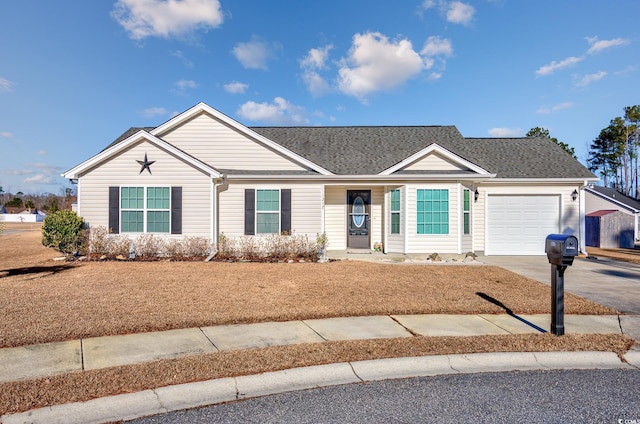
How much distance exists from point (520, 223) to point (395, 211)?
4.98 meters

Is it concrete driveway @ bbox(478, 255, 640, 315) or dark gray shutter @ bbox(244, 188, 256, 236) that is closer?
concrete driveway @ bbox(478, 255, 640, 315)

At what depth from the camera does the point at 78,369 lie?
13.5ft

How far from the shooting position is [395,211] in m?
13.9

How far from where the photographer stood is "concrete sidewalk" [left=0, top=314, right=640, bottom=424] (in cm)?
350

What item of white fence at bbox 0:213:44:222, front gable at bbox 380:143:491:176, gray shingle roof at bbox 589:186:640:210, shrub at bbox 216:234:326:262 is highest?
front gable at bbox 380:143:491:176

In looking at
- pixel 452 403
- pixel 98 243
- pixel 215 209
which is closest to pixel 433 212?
pixel 215 209

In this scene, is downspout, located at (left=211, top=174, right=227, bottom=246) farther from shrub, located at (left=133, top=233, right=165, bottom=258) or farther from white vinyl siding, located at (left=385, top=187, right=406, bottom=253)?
white vinyl siding, located at (left=385, top=187, right=406, bottom=253)

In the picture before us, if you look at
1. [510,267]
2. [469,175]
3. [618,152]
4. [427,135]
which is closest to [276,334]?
[510,267]

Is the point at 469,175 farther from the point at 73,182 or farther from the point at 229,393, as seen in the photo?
the point at 73,182

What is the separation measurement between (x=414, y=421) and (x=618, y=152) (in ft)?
166

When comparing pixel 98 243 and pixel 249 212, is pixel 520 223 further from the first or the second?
pixel 98 243

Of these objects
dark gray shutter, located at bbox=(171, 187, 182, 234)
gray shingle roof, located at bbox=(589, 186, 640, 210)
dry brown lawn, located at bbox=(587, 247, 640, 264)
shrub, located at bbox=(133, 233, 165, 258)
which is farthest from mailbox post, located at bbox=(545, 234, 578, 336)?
gray shingle roof, located at bbox=(589, 186, 640, 210)

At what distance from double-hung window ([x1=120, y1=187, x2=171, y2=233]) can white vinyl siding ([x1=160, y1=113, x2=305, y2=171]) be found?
2142mm

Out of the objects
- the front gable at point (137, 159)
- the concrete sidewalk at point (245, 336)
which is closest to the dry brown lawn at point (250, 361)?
the concrete sidewalk at point (245, 336)
